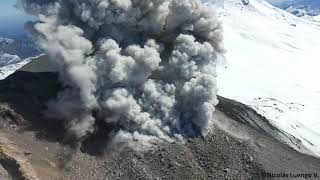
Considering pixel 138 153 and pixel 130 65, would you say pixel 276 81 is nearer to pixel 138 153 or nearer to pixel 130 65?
pixel 130 65

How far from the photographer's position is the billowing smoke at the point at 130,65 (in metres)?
57.8

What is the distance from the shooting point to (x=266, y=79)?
5527 inches

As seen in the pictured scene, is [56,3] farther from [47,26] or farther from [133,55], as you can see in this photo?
[133,55]

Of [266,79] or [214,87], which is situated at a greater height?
[214,87]

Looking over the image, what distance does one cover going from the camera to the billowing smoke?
190ft

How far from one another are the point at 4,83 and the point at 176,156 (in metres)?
24.0

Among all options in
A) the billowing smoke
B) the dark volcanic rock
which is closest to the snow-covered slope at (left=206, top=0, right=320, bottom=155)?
the dark volcanic rock

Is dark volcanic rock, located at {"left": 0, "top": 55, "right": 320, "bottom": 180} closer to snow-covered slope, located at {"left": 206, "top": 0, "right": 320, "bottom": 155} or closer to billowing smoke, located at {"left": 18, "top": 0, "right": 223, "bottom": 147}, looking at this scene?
billowing smoke, located at {"left": 18, "top": 0, "right": 223, "bottom": 147}

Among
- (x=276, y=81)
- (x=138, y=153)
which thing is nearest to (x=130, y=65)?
(x=138, y=153)

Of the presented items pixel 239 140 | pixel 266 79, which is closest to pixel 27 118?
pixel 239 140

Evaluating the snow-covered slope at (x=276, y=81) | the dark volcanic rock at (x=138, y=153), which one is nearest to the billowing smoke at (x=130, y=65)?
the dark volcanic rock at (x=138, y=153)

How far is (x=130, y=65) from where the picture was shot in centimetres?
5847

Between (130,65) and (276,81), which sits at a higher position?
(130,65)

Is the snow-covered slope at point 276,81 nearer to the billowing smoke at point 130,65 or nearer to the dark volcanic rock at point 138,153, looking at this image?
the dark volcanic rock at point 138,153
